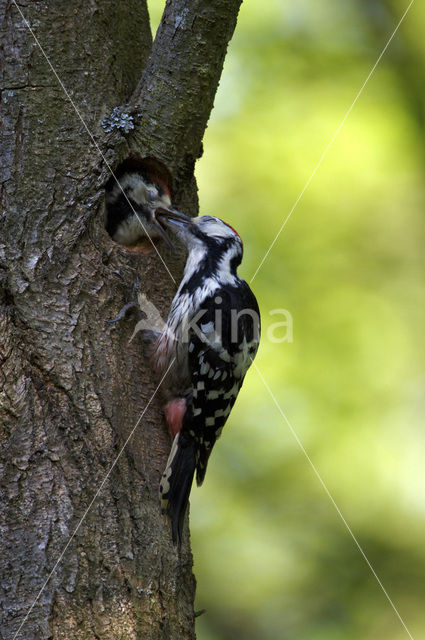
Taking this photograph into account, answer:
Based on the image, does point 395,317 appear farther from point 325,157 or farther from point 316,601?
point 316,601

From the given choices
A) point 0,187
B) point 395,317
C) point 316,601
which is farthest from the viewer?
point 395,317

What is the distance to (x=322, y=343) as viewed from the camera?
14.6 ft

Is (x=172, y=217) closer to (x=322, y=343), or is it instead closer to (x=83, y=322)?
(x=83, y=322)

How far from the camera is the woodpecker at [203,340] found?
288 cm

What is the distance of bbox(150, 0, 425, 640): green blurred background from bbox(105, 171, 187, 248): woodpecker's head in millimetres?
1346

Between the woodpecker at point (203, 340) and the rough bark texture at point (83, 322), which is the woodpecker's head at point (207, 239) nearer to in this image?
the woodpecker at point (203, 340)

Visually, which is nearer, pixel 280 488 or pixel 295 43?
pixel 280 488

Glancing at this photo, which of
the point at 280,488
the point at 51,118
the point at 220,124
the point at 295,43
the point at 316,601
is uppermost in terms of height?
the point at 295,43

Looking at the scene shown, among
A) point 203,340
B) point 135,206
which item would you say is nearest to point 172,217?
point 135,206

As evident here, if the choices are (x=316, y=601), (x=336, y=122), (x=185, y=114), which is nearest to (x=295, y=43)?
(x=336, y=122)

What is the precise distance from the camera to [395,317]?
4.55 metres

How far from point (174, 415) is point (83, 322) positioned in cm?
56

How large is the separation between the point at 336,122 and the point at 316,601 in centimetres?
318

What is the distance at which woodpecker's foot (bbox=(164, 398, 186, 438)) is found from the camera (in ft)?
9.03
